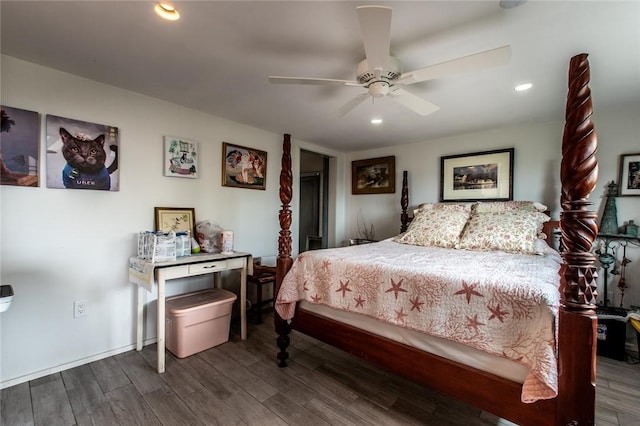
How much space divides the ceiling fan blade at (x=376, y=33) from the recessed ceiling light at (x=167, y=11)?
0.94 meters

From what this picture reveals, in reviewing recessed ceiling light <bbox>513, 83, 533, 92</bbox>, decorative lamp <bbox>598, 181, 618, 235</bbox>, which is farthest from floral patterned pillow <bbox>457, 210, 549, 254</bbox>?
recessed ceiling light <bbox>513, 83, 533, 92</bbox>

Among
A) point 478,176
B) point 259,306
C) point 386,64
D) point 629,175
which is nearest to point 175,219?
point 259,306

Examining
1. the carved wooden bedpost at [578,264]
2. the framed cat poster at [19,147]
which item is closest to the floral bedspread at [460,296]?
the carved wooden bedpost at [578,264]

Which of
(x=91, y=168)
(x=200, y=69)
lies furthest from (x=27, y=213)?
(x=200, y=69)

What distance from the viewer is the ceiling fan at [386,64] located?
1204mm

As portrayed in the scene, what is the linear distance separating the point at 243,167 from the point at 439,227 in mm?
2275

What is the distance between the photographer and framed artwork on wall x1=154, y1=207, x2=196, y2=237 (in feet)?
8.27

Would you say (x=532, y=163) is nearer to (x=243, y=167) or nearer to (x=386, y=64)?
(x=386, y=64)

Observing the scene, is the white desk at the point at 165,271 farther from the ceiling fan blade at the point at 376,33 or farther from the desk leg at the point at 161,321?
the ceiling fan blade at the point at 376,33

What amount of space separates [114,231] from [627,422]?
12.1 feet

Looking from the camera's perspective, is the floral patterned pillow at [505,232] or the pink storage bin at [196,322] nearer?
the pink storage bin at [196,322]

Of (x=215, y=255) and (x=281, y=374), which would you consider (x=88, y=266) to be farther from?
(x=281, y=374)

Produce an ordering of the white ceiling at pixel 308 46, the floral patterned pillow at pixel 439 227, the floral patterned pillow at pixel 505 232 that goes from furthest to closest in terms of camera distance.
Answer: the floral patterned pillow at pixel 439 227 < the floral patterned pillow at pixel 505 232 < the white ceiling at pixel 308 46

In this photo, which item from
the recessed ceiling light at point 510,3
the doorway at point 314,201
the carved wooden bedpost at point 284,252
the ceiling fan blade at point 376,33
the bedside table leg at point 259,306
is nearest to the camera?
the ceiling fan blade at point 376,33
